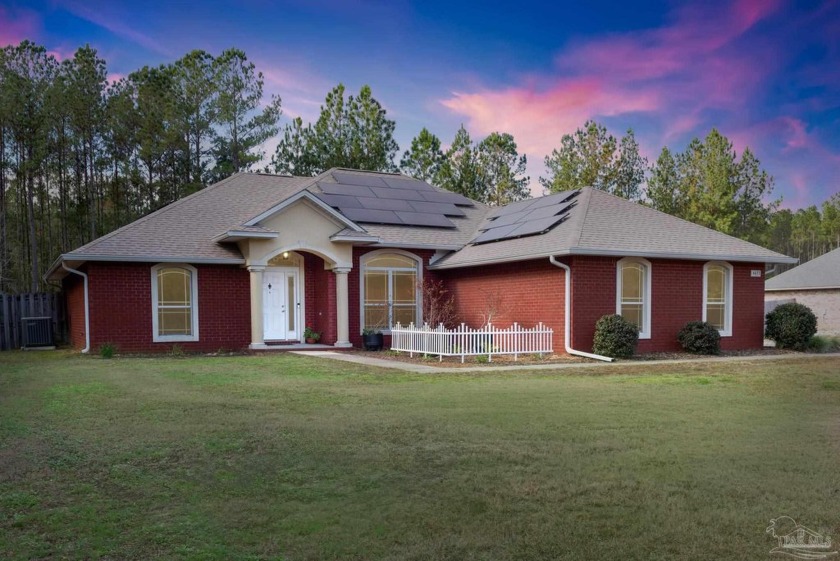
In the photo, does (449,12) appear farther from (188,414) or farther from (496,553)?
(496,553)

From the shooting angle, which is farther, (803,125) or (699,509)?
(803,125)

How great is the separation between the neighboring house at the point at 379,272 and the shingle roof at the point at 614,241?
0.06 m

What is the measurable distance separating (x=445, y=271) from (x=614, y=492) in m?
17.3

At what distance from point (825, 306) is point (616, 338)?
17.2 m

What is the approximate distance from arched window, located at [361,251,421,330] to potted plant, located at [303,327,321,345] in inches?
57.8

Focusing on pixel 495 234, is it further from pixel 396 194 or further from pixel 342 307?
pixel 342 307

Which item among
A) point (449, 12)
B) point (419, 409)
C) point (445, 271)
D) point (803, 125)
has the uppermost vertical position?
point (449, 12)

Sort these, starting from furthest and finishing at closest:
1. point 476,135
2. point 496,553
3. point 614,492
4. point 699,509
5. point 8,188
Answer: point 476,135, point 8,188, point 614,492, point 699,509, point 496,553

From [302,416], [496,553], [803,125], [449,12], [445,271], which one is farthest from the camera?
[445,271]

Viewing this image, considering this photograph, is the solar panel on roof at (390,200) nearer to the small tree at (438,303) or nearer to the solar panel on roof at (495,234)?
the solar panel on roof at (495,234)

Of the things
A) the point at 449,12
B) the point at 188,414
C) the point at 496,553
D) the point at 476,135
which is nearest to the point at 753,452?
the point at 496,553

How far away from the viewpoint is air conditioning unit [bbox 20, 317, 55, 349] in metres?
21.8

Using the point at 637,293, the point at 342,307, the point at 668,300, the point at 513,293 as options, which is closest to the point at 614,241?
the point at 637,293

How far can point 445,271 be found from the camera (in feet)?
73.5
